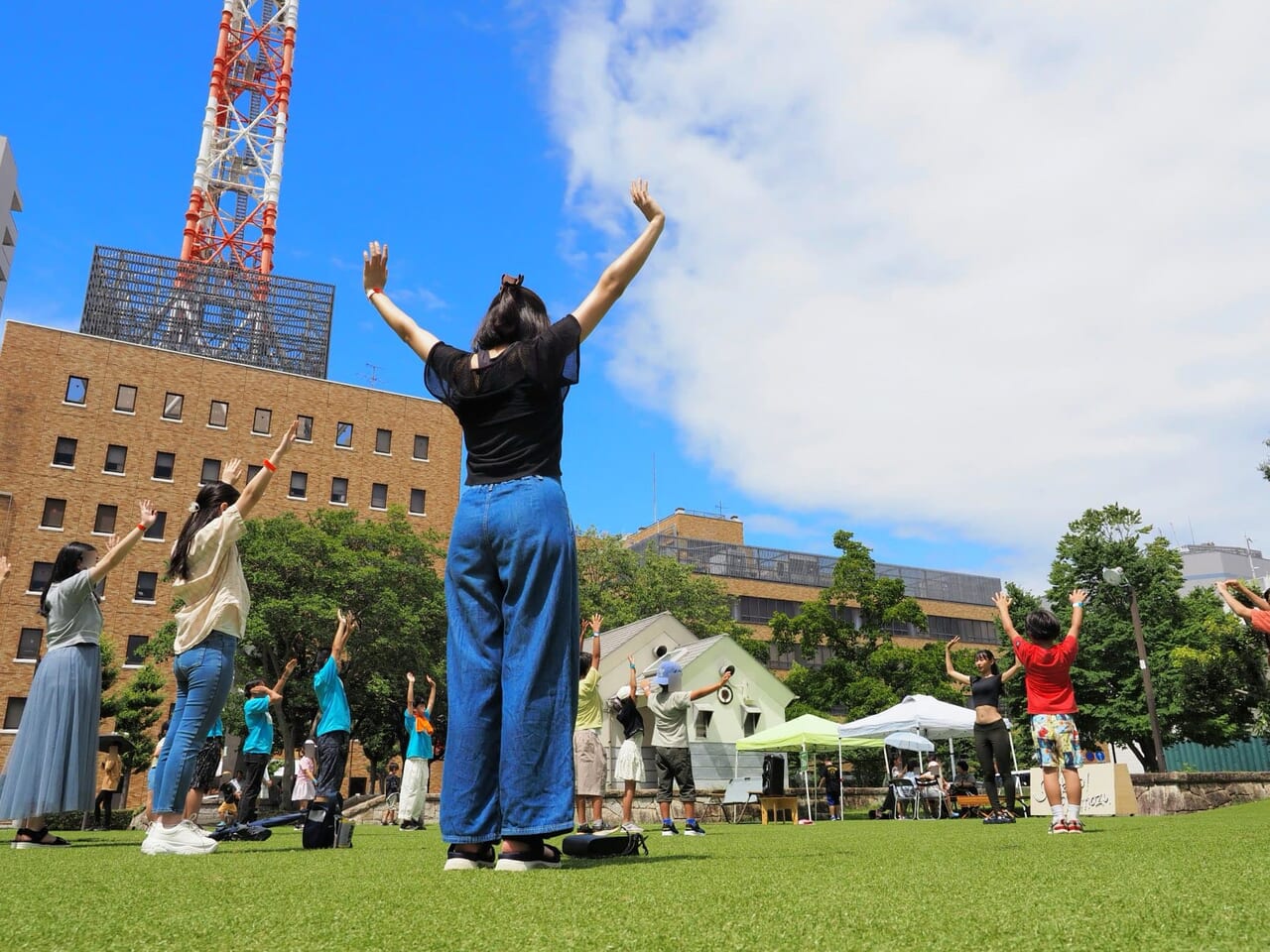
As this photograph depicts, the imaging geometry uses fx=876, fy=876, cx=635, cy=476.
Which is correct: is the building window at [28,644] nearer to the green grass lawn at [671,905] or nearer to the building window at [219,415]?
the building window at [219,415]

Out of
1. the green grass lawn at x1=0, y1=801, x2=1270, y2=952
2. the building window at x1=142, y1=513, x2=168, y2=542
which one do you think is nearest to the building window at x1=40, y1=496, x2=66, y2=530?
the building window at x1=142, y1=513, x2=168, y2=542

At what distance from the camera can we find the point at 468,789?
3.50 m

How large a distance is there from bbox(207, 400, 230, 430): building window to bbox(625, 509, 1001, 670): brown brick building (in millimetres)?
A: 34071

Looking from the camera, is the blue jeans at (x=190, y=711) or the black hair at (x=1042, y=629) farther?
the black hair at (x=1042, y=629)

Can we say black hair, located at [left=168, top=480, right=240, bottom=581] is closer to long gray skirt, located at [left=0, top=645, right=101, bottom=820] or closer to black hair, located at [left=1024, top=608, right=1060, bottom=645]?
long gray skirt, located at [left=0, top=645, right=101, bottom=820]

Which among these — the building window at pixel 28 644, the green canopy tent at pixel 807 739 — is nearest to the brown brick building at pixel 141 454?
the building window at pixel 28 644

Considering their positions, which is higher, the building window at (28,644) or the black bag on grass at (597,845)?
the building window at (28,644)

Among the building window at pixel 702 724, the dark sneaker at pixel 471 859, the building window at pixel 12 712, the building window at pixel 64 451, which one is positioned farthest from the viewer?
the building window at pixel 64 451

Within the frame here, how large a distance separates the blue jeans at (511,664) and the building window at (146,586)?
49009mm

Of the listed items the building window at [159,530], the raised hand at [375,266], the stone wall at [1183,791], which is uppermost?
the building window at [159,530]

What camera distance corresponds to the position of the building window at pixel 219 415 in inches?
1978

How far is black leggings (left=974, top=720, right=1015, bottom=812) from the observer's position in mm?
10375

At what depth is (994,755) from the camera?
10539mm

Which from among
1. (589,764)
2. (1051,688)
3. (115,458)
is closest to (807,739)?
(589,764)
